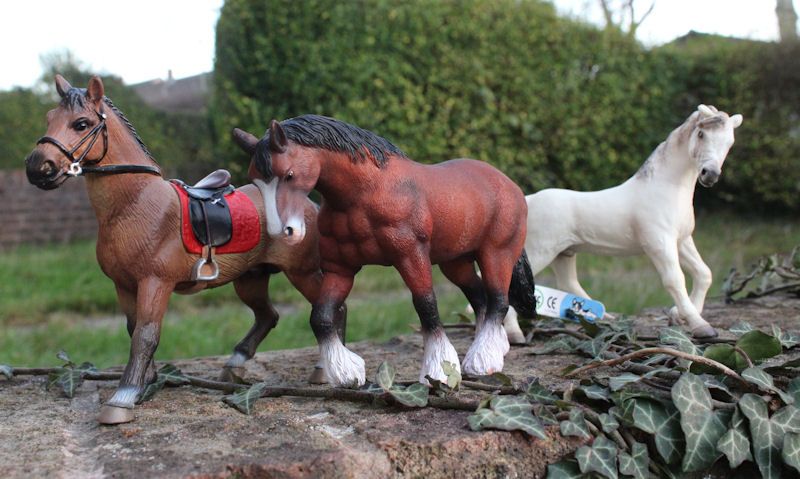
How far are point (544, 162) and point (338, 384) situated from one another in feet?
17.2

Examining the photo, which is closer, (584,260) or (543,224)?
(543,224)

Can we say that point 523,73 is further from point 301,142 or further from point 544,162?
point 301,142

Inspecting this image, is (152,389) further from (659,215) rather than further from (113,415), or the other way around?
(659,215)

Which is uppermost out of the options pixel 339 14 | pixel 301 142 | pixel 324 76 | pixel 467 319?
pixel 339 14

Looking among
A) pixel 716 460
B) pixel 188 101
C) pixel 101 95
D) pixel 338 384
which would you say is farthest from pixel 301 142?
pixel 188 101

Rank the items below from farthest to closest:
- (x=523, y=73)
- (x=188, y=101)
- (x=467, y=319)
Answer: (x=188, y=101) < (x=523, y=73) < (x=467, y=319)

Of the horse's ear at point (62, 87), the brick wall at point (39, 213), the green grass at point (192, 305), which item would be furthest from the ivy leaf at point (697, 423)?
the brick wall at point (39, 213)

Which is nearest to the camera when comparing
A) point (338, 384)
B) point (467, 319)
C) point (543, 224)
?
point (338, 384)

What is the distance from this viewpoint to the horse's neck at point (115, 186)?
61.4 inches

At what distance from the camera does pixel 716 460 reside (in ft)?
4.52

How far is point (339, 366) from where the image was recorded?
1631mm

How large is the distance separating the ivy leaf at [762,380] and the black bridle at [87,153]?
1.43 metres

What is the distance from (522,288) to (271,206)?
3.00ft

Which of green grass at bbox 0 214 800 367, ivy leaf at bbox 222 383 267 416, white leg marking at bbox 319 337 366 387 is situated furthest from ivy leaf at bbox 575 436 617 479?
green grass at bbox 0 214 800 367
